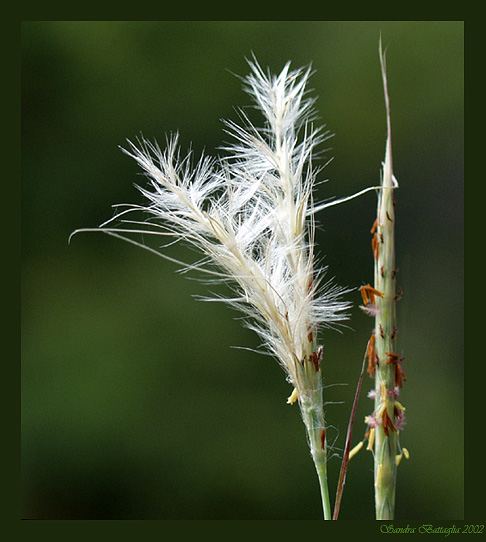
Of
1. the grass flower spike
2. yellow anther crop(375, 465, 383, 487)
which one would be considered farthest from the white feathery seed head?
yellow anther crop(375, 465, 383, 487)

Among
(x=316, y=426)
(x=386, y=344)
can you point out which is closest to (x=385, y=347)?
(x=386, y=344)

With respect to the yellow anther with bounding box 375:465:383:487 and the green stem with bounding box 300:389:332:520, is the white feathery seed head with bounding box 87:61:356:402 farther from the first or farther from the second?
the yellow anther with bounding box 375:465:383:487

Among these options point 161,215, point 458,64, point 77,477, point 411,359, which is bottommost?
point 77,477

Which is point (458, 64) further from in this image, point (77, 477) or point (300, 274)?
point (77, 477)

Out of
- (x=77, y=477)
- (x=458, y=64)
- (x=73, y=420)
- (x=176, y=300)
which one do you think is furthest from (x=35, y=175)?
(x=458, y=64)

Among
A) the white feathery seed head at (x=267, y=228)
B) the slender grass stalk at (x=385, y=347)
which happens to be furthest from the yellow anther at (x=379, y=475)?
the white feathery seed head at (x=267, y=228)

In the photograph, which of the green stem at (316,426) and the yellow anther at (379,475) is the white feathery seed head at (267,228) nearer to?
the green stem at (316,426)
